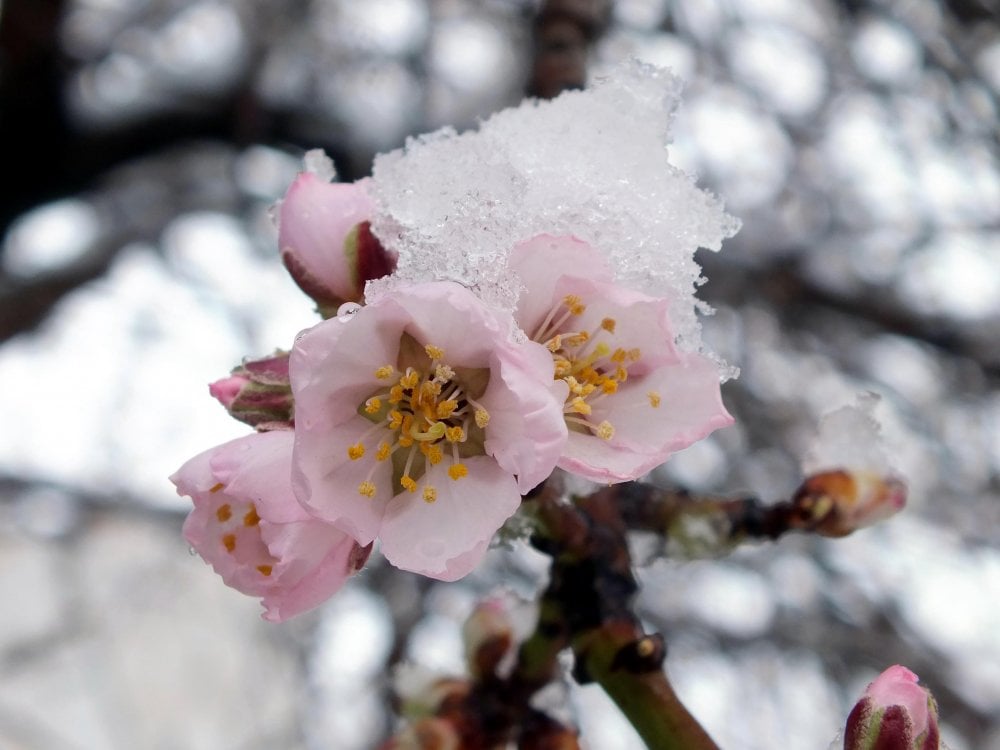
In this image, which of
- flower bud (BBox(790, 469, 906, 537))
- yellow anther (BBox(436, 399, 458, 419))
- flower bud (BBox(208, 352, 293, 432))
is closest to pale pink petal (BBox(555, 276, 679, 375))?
yellow anther (BBox(436, 399, 458, 419))

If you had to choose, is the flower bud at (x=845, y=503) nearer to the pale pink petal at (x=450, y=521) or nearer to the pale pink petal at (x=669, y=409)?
the pale pink petal at (x=669, y=409)

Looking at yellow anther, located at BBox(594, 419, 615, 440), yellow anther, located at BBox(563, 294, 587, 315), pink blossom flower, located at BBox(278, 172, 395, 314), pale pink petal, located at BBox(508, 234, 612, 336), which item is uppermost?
pale pink petal, located at BBox(508, 234, 612, 336)

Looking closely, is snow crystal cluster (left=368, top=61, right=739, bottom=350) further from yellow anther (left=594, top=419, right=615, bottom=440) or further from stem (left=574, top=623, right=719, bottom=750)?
stem (left=574, top=623, right=719, bottom=750)

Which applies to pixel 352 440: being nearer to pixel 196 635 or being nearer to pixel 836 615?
pixel 836 615

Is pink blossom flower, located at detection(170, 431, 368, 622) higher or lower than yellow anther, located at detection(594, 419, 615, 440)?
lower

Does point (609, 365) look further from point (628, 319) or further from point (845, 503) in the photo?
point (845, 503)

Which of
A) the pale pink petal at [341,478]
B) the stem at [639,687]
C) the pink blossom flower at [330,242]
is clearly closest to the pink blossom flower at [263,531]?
the pale pink petal at [341,478]
